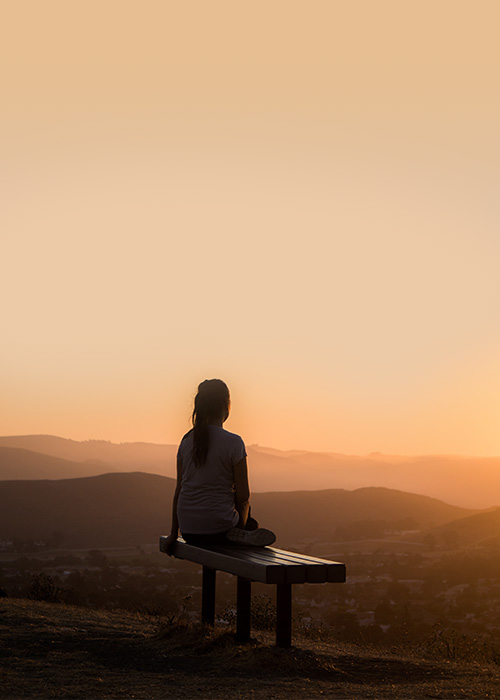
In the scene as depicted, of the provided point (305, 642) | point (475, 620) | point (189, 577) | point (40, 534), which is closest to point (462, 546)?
point (189, 577)

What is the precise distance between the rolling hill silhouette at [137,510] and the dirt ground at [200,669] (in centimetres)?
6303

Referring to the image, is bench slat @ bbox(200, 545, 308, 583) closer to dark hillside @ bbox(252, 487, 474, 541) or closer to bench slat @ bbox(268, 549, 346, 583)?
bench slat @ bbox(268, 549, 346, 583)

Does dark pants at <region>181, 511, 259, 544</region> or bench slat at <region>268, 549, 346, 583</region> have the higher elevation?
dark pants at <region>181, 511, 259, 544</region>

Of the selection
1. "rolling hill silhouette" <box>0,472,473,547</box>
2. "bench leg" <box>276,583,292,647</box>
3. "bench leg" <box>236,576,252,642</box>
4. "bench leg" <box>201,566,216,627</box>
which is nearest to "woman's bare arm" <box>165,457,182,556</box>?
"bench leg" <box>201,566,216,627</box>

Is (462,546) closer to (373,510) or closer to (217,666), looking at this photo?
(373,510)

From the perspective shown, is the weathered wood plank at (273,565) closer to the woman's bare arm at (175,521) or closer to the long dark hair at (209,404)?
the woman's bare arm at (175,521)

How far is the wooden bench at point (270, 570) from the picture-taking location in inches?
221

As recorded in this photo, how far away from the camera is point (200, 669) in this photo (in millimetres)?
5730

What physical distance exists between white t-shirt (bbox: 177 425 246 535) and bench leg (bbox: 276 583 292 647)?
1.02m

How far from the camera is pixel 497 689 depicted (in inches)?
215

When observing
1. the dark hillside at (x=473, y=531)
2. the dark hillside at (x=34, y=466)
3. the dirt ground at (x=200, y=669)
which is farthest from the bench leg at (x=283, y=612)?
the dark hillside at (x=34, y=466)

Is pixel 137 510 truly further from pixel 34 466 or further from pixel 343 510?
pixel 34 466

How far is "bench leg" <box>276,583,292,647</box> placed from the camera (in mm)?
5953

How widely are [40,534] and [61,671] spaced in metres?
72.2
